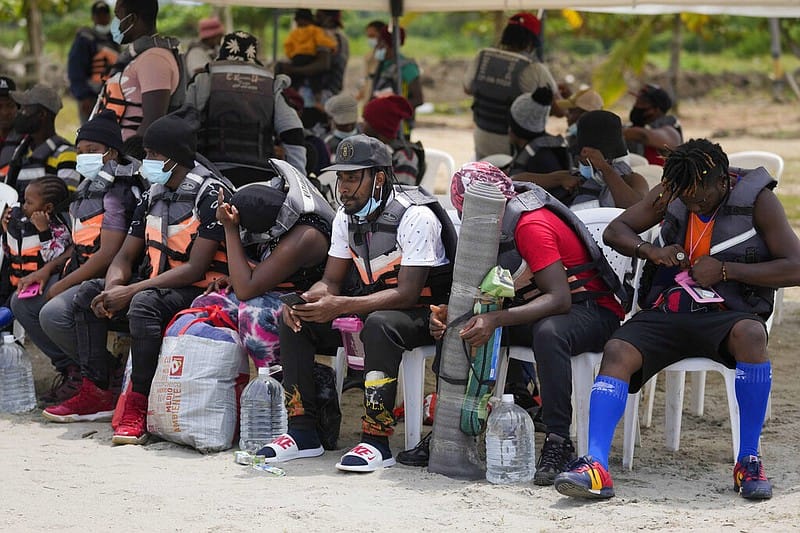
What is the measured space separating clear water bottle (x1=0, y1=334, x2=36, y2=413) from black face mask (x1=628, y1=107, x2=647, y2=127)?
4689mm

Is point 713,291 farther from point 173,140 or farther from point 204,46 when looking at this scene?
point 204,46

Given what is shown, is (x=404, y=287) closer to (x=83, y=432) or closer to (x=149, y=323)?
(x=149, y=323)

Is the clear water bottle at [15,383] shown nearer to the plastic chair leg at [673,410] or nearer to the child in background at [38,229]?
the child in background at [38,229]

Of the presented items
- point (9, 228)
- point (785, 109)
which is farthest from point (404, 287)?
point (785, 109)

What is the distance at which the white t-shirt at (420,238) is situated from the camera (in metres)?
5.46

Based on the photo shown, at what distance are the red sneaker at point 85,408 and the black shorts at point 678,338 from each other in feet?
9.34

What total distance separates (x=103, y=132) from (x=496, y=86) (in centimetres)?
349

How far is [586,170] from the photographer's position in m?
6.57

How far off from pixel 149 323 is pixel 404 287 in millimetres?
1409

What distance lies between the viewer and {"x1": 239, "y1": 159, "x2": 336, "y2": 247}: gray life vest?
19.2 ft

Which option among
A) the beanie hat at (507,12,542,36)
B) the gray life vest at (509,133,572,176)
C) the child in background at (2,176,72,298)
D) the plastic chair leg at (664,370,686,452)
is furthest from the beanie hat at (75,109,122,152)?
the beanie hat at (507,12,542,36)

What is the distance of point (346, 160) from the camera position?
561cm

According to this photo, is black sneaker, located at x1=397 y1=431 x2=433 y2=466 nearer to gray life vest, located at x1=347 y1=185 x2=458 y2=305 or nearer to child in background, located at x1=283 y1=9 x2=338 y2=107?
gray life vest, located at x1=347 y1=185 x2=458 y2=305

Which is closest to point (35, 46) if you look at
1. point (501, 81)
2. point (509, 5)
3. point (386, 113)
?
point (509, 5)
